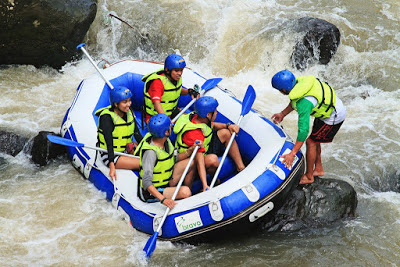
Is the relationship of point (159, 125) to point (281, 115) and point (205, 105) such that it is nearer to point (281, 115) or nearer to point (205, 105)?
point (205, 105)

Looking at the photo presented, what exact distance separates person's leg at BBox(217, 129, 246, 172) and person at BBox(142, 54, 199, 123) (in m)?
0.68

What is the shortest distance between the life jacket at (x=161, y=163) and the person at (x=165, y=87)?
832 mm

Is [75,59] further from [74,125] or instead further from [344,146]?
[344,146]

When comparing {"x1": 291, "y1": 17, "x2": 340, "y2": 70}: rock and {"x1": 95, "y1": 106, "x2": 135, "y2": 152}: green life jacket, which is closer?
{"x1": 95, "y1": 106, "x2": 135, "y2": 152}: green life jacket

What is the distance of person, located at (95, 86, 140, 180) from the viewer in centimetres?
468

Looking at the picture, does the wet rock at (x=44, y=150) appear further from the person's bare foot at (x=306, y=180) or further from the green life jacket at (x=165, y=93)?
the person's bare foot at (x=306, y=180)

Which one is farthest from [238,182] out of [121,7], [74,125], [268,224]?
[121,7]

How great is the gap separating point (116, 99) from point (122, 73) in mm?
1427

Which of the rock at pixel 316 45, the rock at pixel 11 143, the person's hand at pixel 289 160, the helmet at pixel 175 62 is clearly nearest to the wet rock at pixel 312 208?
the person's hand at pixel 289 160

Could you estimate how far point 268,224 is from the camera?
188 inches

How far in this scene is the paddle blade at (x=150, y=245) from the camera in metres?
4.20

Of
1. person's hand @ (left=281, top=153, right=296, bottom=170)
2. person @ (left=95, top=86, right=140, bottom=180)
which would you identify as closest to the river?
person @ (left=95, top=86, right=140, bottom=180)

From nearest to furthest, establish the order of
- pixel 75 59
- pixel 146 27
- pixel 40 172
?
pixel 40 172
pixel 75 59
pixel 146 27

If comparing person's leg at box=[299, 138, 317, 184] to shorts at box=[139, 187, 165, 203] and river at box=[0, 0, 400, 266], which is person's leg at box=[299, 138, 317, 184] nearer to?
river at box=[0, 0, 400, 266]
